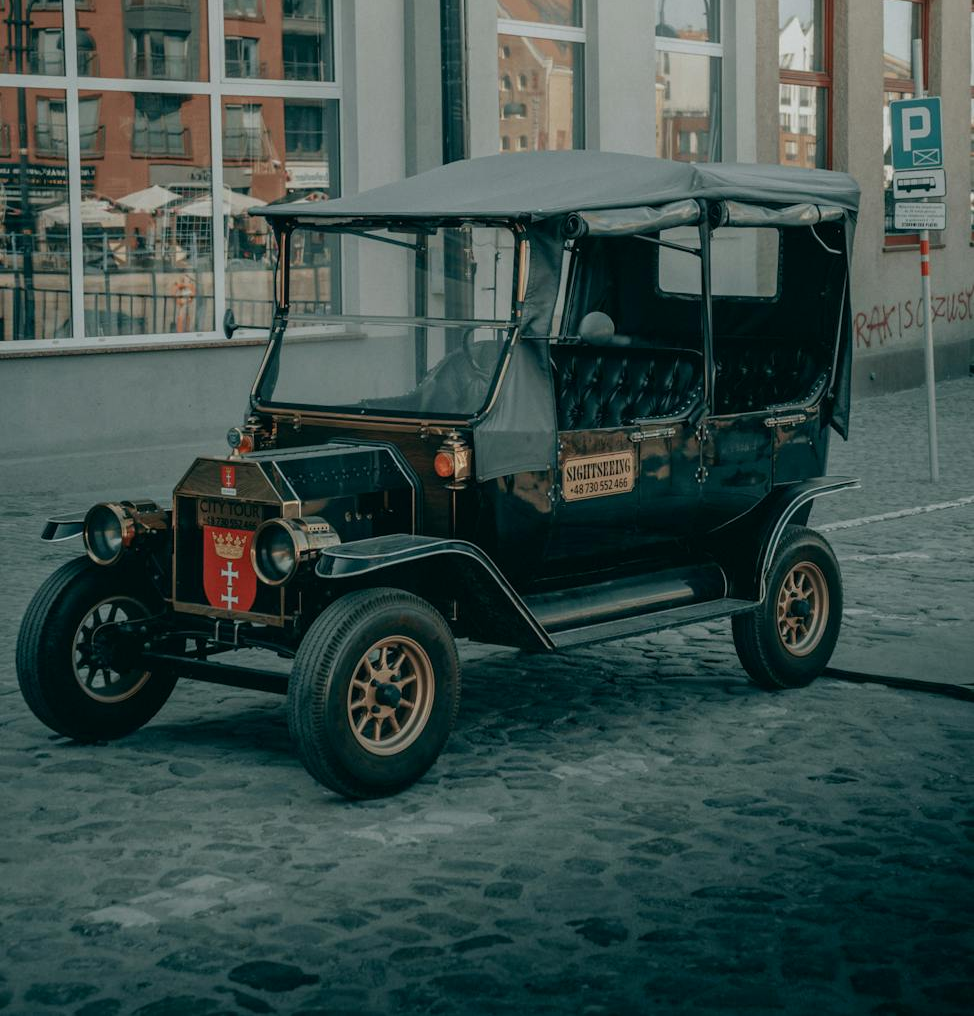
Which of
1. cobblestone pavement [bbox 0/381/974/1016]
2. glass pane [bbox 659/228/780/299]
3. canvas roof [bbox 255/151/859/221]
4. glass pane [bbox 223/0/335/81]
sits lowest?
cobblestone pavement [bbox 0/381/974/1016]

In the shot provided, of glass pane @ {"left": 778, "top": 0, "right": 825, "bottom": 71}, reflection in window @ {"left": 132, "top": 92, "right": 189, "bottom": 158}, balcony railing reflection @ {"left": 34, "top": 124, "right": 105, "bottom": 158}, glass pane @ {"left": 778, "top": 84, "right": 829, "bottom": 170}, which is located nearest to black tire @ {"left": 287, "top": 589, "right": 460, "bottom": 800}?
balcony railing reflection @ {"left": 34, "top": 124, "right": 105, "bottom": 158}

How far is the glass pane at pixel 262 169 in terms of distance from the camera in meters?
15.1

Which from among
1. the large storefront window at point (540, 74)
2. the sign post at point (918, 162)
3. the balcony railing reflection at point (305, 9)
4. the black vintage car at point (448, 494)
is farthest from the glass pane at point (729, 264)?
the large storefront window at point (540, 74)

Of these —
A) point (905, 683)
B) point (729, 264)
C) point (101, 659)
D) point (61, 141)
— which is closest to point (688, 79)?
point (61, 141)

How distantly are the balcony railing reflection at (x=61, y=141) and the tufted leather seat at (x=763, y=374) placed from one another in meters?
7.40

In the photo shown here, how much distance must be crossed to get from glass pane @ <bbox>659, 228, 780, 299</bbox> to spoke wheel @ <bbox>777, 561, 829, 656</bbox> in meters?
1.30

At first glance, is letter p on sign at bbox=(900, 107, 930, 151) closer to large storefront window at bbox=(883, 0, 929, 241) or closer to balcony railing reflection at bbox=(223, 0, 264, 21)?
balcony railing reflection at bbox=(223, 0, 264, 21)

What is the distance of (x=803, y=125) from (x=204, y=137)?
935 centimetres

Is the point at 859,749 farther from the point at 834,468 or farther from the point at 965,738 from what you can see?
the point at 834,468

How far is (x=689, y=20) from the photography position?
19672mm

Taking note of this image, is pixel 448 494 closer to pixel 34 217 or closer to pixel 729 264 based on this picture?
pixel 729 264

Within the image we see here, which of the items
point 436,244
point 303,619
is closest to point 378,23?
point 436,244

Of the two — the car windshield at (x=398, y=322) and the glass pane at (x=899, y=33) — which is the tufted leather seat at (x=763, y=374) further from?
the glass pane at (x=899, y=33)

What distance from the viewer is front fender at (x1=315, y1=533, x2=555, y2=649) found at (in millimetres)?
5816
